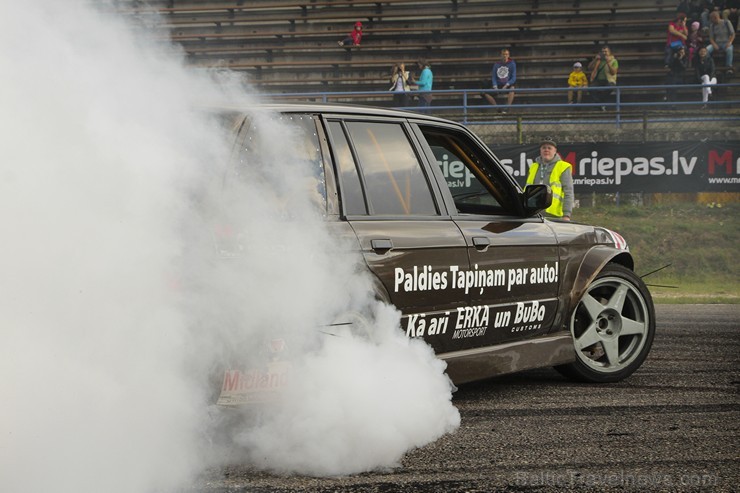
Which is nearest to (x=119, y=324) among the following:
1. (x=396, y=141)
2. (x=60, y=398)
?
(x=60, y=398)

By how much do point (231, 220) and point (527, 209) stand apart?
2.12m

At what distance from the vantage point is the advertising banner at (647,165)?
14.9 metres

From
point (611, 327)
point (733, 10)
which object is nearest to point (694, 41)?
point (733, 10)

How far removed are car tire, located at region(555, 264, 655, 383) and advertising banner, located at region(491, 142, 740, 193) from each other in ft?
31.5

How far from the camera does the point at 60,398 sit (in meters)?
3.23

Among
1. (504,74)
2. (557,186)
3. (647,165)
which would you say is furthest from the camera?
(504,74)

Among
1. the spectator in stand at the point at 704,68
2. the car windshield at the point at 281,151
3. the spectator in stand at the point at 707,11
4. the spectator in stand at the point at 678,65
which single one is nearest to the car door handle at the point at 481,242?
the car windshield at the point at 281,151

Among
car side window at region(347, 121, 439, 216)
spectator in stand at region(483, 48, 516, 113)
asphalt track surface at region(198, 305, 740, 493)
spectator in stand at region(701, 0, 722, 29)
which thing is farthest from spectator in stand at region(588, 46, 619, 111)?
car side window at region(347, 121, 439, 216)

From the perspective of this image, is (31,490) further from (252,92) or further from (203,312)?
(252,92)

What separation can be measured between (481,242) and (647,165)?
35.8ft

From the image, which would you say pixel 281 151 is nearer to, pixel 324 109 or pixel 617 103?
pixel 324 109

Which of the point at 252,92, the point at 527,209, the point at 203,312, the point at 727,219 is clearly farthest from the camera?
the point at 727,219

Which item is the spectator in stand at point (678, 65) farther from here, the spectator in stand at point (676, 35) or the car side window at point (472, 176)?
the car side window at point (472, 176)

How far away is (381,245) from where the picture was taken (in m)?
4.47
